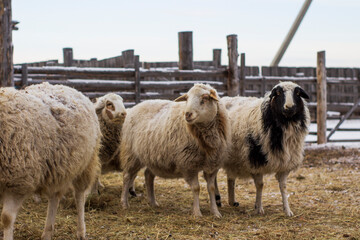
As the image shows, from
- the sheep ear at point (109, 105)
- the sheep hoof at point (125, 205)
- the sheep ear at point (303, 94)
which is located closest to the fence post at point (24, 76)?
the sheep ear at point (109, 105)

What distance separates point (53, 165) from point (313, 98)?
16747 millimetres

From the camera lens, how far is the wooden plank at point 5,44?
25.5 feet

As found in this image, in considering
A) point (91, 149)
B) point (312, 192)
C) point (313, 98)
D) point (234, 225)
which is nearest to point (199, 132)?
point (234, 225)

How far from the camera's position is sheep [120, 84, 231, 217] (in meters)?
5.65

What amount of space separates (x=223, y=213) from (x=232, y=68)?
22.5ft

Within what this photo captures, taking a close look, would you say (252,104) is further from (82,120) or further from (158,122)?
(82,120)

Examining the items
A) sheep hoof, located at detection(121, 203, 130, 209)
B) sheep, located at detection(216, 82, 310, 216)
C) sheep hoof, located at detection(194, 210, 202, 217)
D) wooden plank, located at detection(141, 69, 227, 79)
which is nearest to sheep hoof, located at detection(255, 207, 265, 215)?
sheep, located at detection(216, 82, 310, 216)

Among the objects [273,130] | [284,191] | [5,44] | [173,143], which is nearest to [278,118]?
[273,130]

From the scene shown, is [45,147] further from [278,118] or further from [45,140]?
[278,118]

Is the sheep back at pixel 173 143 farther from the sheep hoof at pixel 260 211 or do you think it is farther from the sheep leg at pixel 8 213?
the sheep leg at pixel 8 213

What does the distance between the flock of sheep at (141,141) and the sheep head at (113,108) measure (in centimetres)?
1

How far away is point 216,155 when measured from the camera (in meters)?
5.71

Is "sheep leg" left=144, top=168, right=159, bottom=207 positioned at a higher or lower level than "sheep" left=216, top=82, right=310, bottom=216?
lower

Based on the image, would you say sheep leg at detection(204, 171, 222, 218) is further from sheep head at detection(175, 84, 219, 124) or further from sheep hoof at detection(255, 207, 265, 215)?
sheep head at detection(175, 84, 219, 124)
